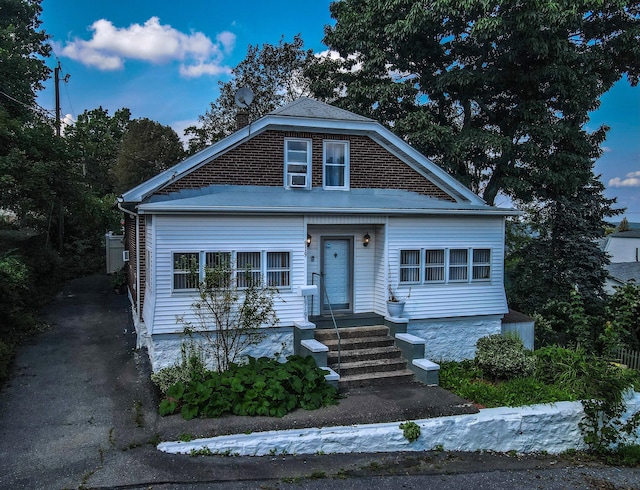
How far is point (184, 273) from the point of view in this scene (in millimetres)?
9914

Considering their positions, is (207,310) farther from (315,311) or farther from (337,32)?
(337,32)

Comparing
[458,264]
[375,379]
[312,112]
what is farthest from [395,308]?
[312,112]

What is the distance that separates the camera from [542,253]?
17.7m

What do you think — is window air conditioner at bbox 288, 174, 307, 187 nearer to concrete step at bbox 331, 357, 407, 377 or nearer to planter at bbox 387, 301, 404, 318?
planter at bbox 387, 301, 404, 318

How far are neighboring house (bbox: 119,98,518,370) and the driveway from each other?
6.00ft

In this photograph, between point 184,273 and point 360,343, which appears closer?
point 184,273

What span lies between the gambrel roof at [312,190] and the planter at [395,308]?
2244 mm

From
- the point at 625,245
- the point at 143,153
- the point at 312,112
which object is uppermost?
the point at 143,153

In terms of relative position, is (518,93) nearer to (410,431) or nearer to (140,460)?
(410,431)

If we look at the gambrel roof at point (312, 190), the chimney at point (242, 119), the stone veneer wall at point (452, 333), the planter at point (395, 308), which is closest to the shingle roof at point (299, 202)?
the gambrel roof at point (312, 190)

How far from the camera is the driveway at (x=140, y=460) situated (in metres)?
6.54

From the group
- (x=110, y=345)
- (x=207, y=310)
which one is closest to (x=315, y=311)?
(x=207, y=310)

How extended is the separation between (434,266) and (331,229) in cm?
270

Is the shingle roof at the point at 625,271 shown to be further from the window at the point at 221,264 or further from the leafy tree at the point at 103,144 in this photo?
the leafy tree at the point at 103,144
